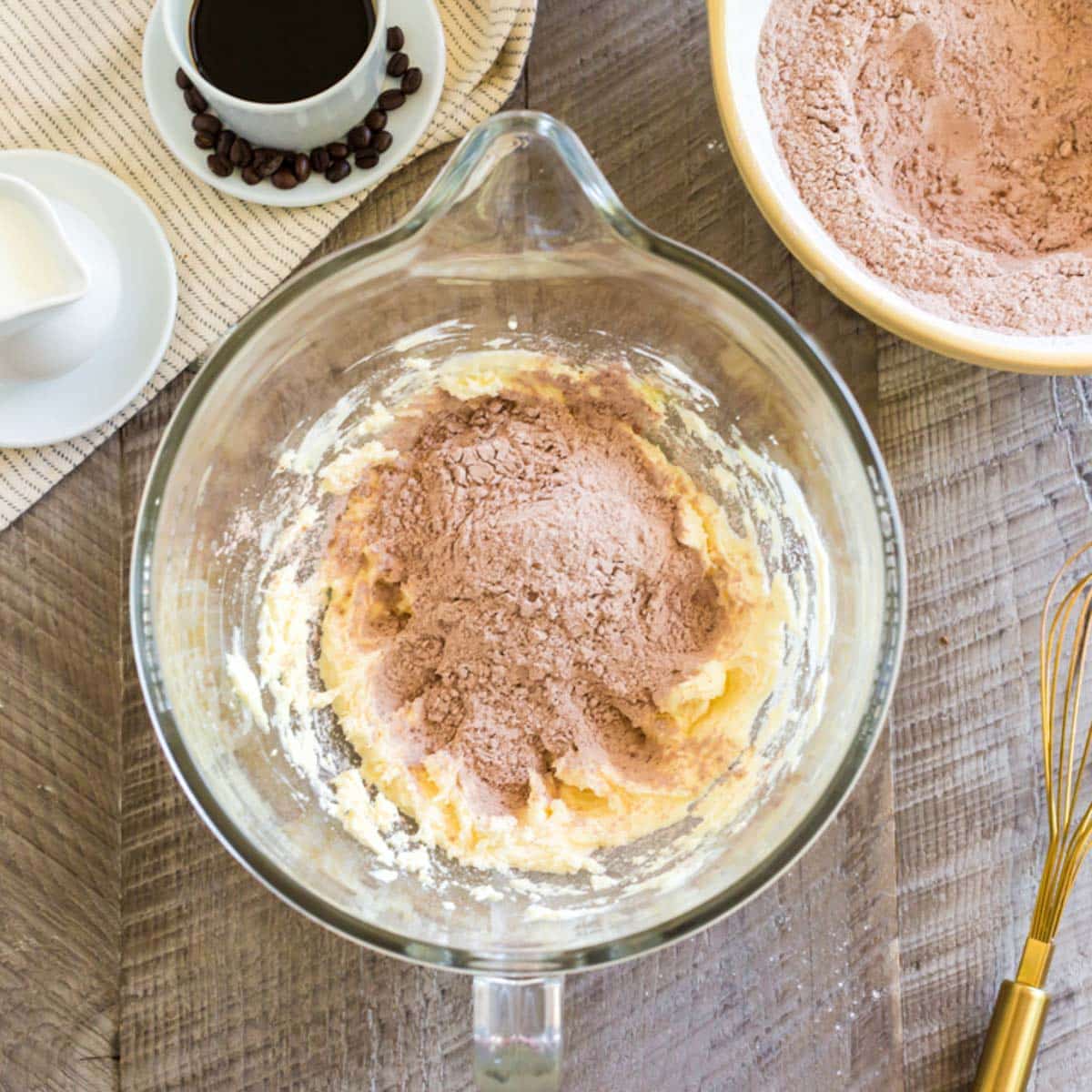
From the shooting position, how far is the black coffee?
4.05ft

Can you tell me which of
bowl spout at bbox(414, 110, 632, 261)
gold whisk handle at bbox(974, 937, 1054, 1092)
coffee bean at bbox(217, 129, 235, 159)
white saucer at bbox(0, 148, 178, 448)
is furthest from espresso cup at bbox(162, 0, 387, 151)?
gold whisk handle at bbox(974, 937, 1054, 1092)

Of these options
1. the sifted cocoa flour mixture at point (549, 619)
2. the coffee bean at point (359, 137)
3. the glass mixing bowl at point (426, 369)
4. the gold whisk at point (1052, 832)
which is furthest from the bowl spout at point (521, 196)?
the gold whisk at point (1052, 832)

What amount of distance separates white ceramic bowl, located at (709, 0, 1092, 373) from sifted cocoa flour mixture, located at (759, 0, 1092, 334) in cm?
4

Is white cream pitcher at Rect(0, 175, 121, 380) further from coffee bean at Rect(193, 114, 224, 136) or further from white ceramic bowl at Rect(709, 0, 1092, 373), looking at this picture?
white ceramic bowl at Rect(709, 0, 1092, 373)

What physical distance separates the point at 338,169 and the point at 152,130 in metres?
0.21

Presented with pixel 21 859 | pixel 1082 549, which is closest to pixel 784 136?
pixel 1082 549

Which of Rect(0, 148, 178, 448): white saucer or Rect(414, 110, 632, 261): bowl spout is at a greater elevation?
Rect(414, 110, 632, 261): bowl spout

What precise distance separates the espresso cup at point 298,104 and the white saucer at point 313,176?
0.04 meters

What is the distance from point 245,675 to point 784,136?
73 cm

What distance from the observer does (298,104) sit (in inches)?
46.3

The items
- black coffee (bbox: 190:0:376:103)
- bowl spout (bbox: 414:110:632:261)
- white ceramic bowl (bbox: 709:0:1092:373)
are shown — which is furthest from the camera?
black coffee (bbox: 190:0:376:103)

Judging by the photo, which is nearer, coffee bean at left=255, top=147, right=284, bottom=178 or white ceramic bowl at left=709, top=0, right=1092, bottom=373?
white ceramic bowl at left=709, top=0, right=1092, bottom=373

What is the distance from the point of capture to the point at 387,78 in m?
1.27

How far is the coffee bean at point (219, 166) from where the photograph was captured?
1264mm
